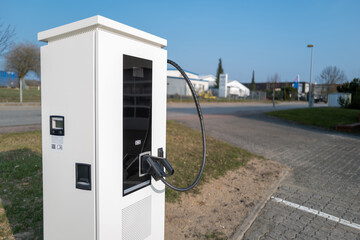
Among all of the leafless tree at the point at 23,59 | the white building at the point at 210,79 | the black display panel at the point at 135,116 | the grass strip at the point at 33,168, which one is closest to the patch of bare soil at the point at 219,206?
the grass strip at the point at 33,168

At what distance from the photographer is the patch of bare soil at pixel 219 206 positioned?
3.14m

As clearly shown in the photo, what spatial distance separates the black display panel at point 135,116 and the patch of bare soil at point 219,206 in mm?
1190

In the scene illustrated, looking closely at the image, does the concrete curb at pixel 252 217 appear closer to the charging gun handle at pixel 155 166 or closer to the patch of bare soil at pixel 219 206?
the patch of bare soil at pixel 219 206

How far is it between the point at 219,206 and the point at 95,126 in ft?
8.51

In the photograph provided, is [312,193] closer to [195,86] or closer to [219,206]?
[219,206]

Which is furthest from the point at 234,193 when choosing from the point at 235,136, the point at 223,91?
the point at 223,91

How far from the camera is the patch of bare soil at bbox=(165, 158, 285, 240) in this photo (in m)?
3.14

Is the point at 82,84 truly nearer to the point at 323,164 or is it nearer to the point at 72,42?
the point at 72,42

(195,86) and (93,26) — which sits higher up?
(195,86)

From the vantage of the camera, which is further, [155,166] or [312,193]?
[312,193]

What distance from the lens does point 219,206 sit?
3834mm

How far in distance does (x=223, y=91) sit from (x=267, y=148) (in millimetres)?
43686

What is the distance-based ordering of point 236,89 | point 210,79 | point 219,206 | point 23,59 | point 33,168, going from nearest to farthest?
point 219,206 → point 33,168 → point 23,59 → point 236,89 → point 210,79

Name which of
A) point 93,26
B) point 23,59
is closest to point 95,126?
point 93,26
